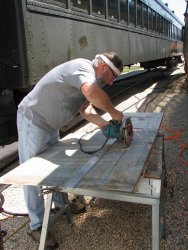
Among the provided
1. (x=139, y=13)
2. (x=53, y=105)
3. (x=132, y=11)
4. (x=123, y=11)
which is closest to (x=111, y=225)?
(x=53, y=105)

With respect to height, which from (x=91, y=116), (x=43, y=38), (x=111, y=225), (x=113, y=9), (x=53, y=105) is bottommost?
(x=111, y=225)

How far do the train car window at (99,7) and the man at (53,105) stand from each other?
4.30 meters

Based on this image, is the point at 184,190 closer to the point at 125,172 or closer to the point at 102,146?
the point at 102,146

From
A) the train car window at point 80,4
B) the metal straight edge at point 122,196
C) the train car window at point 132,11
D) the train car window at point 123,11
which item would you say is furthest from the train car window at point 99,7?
the metal straight edge at point 122,196

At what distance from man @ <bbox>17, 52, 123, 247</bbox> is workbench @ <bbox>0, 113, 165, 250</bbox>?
0.71 ft

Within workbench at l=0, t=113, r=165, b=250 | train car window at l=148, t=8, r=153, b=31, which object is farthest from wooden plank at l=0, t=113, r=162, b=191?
train car window at l=148, t=8, r=153, b=31

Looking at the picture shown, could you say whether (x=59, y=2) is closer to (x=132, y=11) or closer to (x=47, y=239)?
(x=47, y=239)

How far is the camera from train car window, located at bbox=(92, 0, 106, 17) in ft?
23.7

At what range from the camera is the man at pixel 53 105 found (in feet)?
10.1

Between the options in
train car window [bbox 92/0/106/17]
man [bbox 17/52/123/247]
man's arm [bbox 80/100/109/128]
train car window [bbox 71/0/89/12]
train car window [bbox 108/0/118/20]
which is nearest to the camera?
man [bbox 17/52/123/247]

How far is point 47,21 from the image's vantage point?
530 centimetres

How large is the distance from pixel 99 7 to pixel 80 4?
1.11 meters

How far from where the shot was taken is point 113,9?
853 cm

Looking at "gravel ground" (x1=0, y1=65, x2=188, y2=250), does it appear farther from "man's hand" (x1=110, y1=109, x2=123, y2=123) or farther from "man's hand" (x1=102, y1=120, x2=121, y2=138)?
"man's hand" (x1=110, y1=109, x2=123, y2=123)
